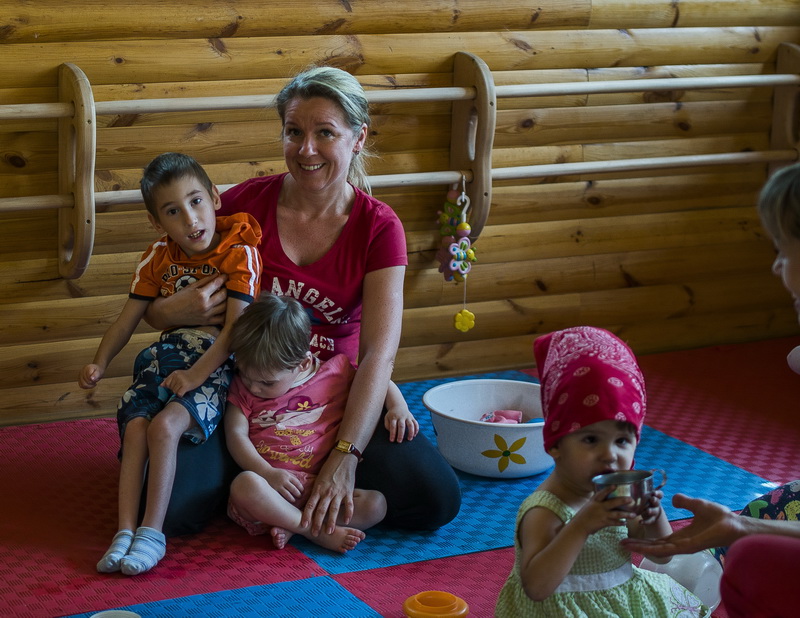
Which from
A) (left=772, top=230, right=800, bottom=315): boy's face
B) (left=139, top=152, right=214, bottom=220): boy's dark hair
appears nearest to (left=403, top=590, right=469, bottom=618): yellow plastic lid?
(left=772, top=230, right=800, bottom=315): boy's face

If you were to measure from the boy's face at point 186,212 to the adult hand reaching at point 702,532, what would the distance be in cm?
130

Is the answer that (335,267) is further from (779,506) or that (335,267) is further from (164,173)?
(779,506)

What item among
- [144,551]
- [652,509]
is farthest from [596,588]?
[144,551]

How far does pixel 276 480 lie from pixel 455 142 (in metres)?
1.58

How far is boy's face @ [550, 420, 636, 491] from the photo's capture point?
1661 millimetres

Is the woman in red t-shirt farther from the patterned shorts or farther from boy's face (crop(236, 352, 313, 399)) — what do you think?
the patterned shorts

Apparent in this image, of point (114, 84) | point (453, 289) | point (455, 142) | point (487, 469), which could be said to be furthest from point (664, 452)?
point (114, 84)

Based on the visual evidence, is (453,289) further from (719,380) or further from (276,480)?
(276,480)

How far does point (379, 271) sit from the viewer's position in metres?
2.54

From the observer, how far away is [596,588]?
1.73 metres

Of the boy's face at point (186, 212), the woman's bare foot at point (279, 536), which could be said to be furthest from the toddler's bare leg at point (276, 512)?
the boy's face at point (186, 212)

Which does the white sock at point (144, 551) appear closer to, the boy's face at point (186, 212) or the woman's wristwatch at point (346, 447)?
the woman's wristwatch at point (346, 447)

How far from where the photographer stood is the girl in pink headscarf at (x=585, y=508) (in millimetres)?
1623

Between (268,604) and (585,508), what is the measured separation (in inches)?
32.2
